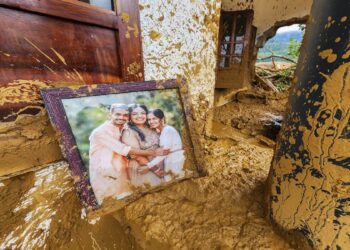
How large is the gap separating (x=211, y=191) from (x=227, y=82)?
2989 millimetres

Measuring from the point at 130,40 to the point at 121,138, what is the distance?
518mm

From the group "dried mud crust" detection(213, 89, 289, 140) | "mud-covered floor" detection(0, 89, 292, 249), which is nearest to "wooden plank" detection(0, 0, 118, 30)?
"mud-covered floor" detection(0, 89, 292, 249)

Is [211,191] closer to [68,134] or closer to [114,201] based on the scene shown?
[114,201]

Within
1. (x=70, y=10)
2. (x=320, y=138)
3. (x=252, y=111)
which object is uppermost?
(x=70, y=10)

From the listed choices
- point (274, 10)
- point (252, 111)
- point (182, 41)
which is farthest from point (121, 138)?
point (274, 10)

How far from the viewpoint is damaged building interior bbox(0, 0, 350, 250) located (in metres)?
0.55

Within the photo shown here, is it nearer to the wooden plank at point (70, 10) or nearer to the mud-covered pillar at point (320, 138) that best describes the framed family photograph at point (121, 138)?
the wooden plank at point (70, 10)

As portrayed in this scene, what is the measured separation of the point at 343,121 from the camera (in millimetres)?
513

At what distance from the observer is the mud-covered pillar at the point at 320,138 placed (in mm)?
501

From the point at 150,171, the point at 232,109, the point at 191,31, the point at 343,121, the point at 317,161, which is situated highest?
the point at 191,31

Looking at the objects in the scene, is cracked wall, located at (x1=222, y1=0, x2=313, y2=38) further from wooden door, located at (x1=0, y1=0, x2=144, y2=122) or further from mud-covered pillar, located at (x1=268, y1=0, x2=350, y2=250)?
mud-covered pillar, located at (x1=268, y1=0, x2=350, y2=250)

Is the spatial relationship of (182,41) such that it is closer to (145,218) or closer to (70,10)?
(70,10)

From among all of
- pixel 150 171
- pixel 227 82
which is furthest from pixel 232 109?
pixel 150 171

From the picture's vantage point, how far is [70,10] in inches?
29.5
